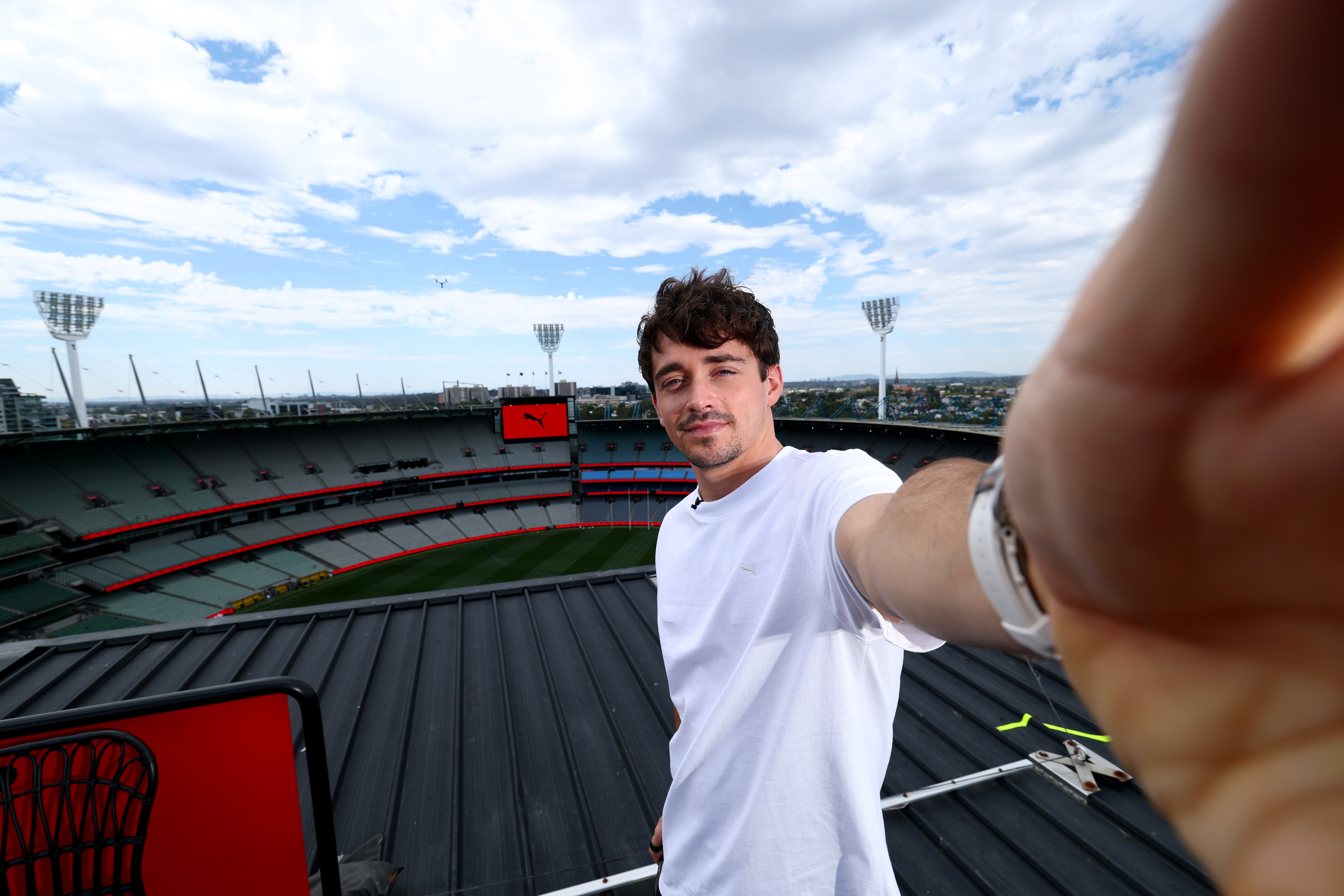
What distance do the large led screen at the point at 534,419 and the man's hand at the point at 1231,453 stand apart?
3784cm

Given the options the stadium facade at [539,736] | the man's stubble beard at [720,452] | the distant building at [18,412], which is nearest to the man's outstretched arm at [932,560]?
the man's stubble beard at [720,452]

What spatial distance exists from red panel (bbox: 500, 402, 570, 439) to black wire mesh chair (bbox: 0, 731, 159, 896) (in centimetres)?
3593

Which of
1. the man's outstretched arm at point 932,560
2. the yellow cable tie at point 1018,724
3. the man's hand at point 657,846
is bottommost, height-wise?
the yellow cable tie at point 1018,724

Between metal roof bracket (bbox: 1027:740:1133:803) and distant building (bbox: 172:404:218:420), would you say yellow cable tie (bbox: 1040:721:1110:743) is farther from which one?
distant building (bbox: 172:404:218:420)

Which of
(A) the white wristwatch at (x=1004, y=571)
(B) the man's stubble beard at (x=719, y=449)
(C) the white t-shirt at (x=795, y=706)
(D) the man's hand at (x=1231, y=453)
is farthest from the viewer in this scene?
(B) the man's stubble beard at (x=719, y=449)

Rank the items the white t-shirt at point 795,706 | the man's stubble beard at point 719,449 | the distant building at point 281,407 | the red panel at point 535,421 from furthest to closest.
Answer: the red panel at point 535,421, the distant building at point 281,407, the man's stubble beard at point 719,449, the white t-shirt at point 795,706

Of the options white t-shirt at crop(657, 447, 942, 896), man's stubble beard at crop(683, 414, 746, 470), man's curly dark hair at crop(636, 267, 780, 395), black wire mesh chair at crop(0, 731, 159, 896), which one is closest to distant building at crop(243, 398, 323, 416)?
black wire mesh chair at crop(0, 731, 159, 896)

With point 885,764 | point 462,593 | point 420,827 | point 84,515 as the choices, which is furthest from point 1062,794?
point 84,515

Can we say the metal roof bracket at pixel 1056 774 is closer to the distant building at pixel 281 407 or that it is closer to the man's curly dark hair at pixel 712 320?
the man's curly dark hair at pixel 712 320

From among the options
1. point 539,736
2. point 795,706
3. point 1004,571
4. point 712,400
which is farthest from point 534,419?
point 1004,571

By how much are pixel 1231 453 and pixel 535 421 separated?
38667 millimetres

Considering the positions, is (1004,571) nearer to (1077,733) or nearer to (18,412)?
(1077,733)

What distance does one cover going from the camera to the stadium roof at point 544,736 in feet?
9.21

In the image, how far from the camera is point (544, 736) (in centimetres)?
388
